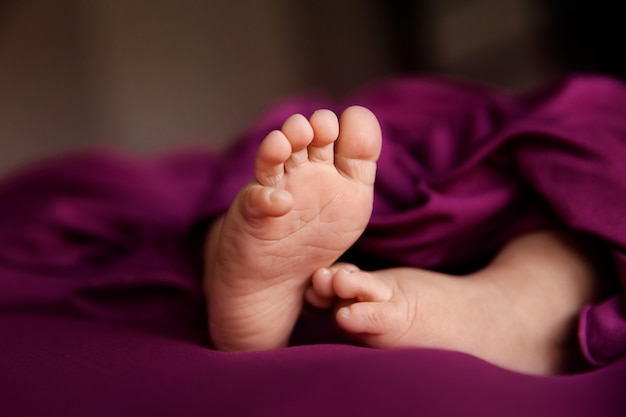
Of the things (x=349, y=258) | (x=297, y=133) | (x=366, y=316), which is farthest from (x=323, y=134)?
(x=349, y=258)

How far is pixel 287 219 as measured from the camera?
1.53ft

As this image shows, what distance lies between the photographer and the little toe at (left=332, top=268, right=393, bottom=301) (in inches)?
18.7

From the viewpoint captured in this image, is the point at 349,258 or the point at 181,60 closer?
the point at 349,258

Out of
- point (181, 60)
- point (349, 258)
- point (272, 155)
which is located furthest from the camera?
point (181, 60)

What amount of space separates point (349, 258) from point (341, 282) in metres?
0.20

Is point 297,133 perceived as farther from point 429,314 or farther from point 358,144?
point 429,314

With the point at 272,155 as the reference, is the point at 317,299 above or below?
below

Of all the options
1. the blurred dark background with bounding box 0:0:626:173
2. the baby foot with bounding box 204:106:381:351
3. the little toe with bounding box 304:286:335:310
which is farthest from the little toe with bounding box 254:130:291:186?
the blurred dark background with bounding box 0:0:626:173

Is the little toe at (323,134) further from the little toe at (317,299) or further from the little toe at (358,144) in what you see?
the little toe at (317,299)

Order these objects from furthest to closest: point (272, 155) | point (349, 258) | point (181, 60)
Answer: point (181, 60) → point (349, 258) → point (272, 155)

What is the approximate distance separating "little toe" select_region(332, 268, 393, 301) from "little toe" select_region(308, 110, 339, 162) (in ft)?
0.31

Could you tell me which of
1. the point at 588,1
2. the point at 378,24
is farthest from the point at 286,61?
the point at 588,1

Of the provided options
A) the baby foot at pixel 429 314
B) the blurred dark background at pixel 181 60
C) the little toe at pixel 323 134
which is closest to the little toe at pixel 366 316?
the baby foot at pixel 429 314

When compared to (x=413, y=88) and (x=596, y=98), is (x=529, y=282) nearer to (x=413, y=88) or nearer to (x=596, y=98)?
(x=596, y=98)
